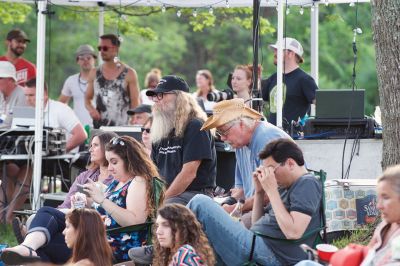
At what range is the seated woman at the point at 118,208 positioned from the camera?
24.1 ft

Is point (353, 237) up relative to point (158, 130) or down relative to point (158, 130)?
down

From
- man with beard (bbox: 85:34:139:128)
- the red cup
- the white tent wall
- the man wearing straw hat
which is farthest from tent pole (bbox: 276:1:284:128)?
the red cup

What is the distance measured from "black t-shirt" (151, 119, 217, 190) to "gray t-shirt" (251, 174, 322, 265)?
1722 millimetres

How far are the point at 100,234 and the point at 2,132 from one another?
15.6ft

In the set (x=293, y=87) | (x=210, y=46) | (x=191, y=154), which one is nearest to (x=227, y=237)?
(x=191, y=154)

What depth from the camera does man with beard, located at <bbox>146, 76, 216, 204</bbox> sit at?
8289mm

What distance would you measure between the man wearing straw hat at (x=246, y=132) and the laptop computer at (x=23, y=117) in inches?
156

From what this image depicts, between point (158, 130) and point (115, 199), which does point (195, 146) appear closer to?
point (158, 130)

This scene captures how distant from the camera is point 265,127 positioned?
735cm

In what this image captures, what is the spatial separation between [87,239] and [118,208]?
2.61 feet

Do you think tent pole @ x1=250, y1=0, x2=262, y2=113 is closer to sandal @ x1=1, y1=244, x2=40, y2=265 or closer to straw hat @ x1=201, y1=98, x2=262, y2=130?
straw hat @ x1=201, y1=98, x2=262, y2=130

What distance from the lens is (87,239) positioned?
21.6ft

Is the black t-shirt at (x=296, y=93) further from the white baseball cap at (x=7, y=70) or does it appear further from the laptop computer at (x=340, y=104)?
the white baseball cap at (x=7, y=70)

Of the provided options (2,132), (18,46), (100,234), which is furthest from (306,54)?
(100,234)
